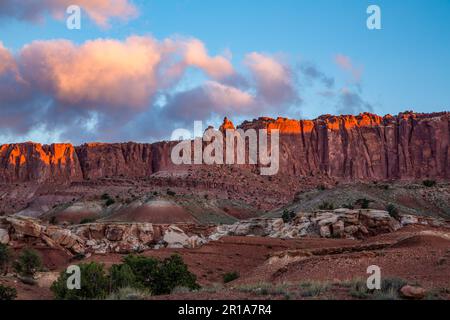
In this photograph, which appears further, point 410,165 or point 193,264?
point 410,165

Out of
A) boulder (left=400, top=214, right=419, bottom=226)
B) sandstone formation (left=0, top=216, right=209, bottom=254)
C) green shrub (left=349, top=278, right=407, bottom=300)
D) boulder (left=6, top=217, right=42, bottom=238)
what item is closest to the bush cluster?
green shrub (left=349, top=278, right=407, bottom=300)

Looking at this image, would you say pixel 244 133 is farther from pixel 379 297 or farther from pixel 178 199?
pixel 379 297

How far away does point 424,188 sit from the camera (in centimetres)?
8206

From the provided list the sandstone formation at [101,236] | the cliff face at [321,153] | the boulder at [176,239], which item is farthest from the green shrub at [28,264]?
the cliff face at [321,153]

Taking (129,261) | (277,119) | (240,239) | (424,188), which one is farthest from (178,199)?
(277,119)

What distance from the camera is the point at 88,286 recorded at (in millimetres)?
23188

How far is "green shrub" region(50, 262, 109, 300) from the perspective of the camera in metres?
22.6

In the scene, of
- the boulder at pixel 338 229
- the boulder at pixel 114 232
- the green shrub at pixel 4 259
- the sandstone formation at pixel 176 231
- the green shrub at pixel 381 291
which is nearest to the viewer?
the green shrub at pixel 381 291

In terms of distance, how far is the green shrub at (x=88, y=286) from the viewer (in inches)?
888

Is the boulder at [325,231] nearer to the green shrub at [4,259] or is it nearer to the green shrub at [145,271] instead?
the green shrub at [4,259]

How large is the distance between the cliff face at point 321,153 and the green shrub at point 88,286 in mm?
→ 130354

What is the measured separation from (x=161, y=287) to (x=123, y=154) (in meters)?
164

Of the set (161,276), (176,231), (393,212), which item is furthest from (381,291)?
(393,212)
